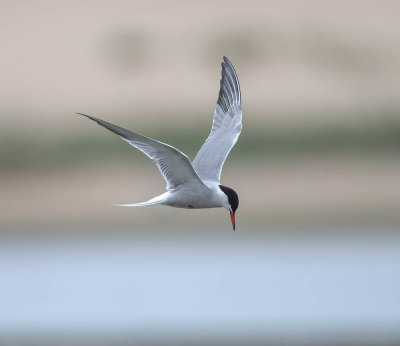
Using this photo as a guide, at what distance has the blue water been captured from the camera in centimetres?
1098

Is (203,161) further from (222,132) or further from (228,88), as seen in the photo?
(228,88)

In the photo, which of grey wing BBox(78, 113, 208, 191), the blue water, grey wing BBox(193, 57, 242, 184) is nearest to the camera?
grey wing BBox(78, 113, 208, 191)

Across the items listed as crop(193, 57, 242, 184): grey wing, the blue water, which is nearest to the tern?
crop(193, 57, 242, 184): grey wing

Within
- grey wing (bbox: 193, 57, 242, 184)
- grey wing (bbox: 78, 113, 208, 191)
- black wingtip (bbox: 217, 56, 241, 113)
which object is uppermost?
black wingtip (bbox: 217, 56, 241, 113)

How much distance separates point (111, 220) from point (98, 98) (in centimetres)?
395

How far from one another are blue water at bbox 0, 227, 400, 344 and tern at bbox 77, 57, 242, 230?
9.09ft

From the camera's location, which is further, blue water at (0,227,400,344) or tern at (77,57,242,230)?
blue water at (0,227,400,344)

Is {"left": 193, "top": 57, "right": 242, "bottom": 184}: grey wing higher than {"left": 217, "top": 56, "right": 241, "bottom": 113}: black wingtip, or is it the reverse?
{"left": 217, "top": 56, "right": 241, "bottom": 113}: black wingtip

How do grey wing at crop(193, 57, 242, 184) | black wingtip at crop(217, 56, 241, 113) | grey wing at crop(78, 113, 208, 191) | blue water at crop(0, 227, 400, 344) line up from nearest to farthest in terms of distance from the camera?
grey wing at crop(78, 113, 208, 191) → grey wing at crop(193, 57, 242, 184) → black wingtip at crop(217, 56, 241, 113) → blue water at crop(0, 227, 400, 344)

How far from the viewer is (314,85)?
1889cm

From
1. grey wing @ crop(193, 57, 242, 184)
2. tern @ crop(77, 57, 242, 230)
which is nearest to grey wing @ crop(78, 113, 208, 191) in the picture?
tern @ crop(77, 57, 242, 230)

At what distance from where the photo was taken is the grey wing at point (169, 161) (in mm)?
7000

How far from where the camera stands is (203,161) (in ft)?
26.3

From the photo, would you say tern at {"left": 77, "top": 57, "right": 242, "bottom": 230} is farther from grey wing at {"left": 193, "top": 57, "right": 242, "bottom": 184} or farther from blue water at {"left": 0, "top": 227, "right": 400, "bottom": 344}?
blue water at {"left": 0, "top": 227, "right": 400, "bottom": 344}
